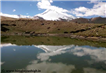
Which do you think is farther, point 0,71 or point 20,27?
point 20,27

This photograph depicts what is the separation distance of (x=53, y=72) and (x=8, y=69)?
1194 cm

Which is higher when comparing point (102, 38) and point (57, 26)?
point (57, 26)

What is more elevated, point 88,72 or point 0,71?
point 0,71

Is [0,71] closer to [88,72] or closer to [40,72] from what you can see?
[40,72]

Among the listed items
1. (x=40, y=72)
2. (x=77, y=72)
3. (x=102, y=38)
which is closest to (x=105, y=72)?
(x=77, y=72)

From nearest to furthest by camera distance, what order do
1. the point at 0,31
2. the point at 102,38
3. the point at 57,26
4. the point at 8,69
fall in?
1. the point at 8,69
2. the point at 102,38
3. the point at 0,31
4. the point at 57,26

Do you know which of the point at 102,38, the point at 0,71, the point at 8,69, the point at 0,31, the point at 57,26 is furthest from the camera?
the point at 57,26

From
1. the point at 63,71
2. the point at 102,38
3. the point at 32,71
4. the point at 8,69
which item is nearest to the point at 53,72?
the point at 63,71

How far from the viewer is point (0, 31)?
16662 cm

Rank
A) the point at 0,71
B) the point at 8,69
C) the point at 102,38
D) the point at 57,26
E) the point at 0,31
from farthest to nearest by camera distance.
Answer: the point at 57,26, the point at 0,31, the point at 102,38, the point at 8,69, the point at 0,71

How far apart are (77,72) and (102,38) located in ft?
315

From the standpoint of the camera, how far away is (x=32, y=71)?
27.5m

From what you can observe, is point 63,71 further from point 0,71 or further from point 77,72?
point 0,71

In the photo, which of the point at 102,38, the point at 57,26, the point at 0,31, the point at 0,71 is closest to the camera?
the point at 0,71
